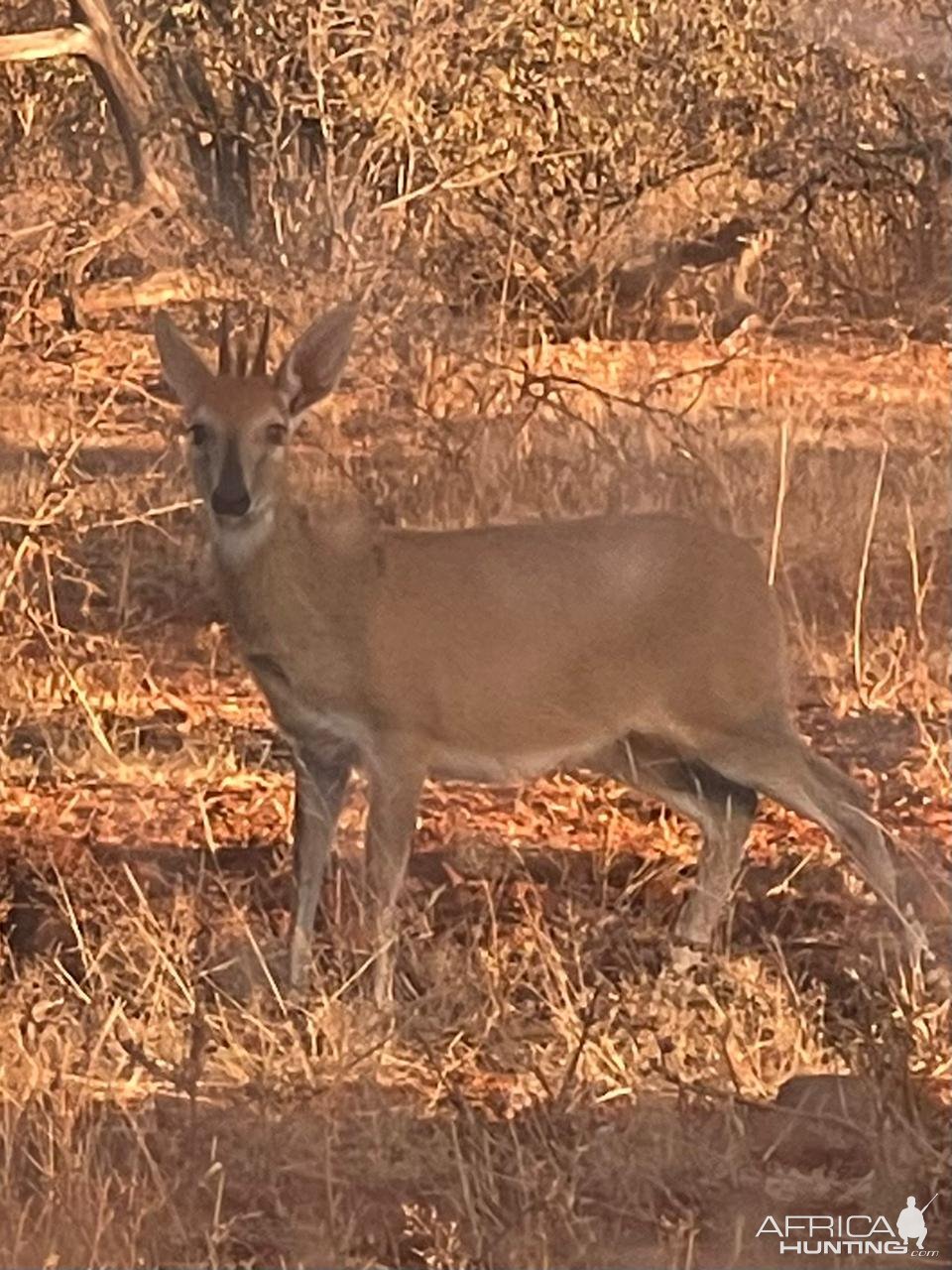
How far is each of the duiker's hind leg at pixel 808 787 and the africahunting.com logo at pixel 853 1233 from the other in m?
1.31

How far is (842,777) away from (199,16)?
5459mm

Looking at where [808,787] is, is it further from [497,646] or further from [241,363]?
[241,363]

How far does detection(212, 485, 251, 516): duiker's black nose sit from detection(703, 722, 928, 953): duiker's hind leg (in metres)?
1.16

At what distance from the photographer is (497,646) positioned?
23.4 ft

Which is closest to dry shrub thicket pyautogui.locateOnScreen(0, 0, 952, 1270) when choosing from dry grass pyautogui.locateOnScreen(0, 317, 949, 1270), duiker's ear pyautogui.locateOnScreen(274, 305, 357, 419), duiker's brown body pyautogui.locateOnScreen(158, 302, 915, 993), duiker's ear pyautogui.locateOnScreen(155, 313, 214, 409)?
dry grass pyautogui.locateOnScreen(0, 317, 949, 1270)

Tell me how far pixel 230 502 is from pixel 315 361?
1.26 ft

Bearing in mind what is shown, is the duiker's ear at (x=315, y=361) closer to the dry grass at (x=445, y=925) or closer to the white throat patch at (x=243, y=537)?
the white throat patch at (x=243, y=537)

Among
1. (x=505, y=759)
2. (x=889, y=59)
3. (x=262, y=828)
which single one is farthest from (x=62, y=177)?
(x=505, y=759)

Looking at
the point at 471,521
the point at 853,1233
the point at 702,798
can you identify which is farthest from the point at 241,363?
the point at 853,1233

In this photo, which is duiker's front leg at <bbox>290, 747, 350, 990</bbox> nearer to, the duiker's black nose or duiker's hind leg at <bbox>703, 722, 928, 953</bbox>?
the duiker's black nose

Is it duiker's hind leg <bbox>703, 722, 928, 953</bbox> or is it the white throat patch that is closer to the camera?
duiker's hind leg <bbox>703, 722, 928, 953</bbox>

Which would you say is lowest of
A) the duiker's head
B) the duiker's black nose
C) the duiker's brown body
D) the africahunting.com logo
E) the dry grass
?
the dry grass

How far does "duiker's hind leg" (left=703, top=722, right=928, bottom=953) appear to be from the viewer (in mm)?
6988

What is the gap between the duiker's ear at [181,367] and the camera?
6.95m
